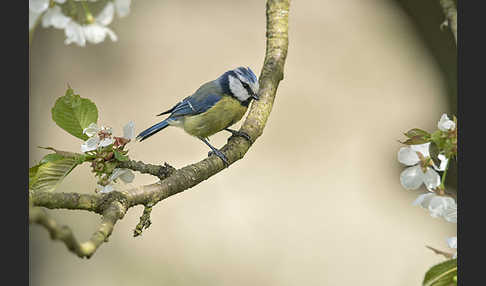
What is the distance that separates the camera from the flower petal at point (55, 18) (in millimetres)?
573

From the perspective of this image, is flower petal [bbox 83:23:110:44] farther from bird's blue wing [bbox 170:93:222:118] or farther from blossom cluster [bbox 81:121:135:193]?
bird's blue wing [bbox 170:93:222:118]

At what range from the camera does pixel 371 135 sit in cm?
183

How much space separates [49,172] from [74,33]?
161 mm

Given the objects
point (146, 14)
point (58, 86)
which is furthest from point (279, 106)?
point (58, 86)

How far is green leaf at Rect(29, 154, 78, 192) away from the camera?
64 cm

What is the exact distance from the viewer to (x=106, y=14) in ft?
1.98

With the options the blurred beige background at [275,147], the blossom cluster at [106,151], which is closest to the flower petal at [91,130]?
the blossom cluster at [106,151]

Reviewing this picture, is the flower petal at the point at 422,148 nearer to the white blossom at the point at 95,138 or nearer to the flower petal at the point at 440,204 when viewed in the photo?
the flower petal at the point at 440,204

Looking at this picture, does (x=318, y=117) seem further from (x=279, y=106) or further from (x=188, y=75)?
(x=188, y=75)

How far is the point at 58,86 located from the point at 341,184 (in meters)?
0.91

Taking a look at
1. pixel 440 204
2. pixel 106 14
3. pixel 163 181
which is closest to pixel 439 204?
pixel 440 204

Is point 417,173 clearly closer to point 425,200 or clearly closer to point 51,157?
point 425,200

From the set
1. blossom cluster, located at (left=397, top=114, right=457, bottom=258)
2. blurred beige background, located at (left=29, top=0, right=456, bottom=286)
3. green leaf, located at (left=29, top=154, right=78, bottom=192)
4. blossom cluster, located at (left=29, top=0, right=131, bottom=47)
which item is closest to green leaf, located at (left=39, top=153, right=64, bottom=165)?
green leaf, located at (left=29, top=154, right=78, bottom=192)

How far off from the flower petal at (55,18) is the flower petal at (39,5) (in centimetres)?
2
